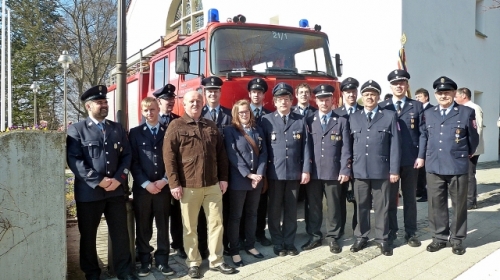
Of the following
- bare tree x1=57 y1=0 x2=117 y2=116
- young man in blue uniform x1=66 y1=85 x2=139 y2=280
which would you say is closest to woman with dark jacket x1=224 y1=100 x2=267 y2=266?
young man in blue uniform x1=66 y1=85 x2=139 y2=280

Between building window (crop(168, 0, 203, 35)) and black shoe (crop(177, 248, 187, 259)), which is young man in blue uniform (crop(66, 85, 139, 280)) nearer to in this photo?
black shoe (crop(177, 248, 187, 259))

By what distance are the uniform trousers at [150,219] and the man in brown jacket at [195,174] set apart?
0.75 ft

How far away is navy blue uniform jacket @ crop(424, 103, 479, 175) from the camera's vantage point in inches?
181

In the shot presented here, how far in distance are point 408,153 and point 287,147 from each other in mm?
1524

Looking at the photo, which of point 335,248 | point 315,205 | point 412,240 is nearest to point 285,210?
point 315,205

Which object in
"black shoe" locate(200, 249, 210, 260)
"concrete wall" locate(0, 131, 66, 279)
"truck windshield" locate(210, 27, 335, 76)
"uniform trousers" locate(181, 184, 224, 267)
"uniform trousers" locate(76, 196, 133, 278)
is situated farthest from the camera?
"truck windshield" locate(210, 27, 335, 76)

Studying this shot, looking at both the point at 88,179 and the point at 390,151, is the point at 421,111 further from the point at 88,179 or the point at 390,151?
the point at 88,179

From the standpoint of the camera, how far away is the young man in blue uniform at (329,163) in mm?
4676

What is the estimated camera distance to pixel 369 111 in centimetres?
473

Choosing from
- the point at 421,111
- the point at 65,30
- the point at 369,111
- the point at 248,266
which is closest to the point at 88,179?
the point at 248,266

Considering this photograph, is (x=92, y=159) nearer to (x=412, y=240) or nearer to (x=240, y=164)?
(x=240, y=164)

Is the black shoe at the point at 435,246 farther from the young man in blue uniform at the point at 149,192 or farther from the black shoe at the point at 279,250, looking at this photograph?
the young man in blue uniform at the point at 149,192

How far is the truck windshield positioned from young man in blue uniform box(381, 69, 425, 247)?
4.81 ft

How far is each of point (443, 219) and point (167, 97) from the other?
3.36 m
